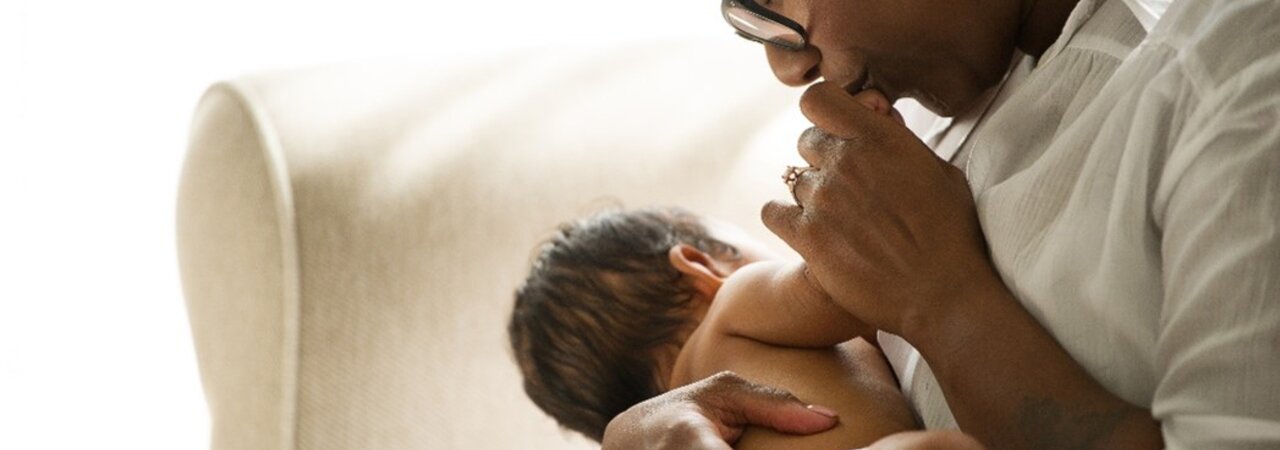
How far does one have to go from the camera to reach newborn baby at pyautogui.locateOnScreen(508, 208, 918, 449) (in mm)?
1632

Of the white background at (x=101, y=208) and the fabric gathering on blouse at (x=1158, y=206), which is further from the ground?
the fabric gathering on blouse at (x=1158, y=206)

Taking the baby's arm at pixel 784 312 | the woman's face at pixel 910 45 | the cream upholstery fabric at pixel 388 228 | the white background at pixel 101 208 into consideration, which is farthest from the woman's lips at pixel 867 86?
the white background at pixel 101 208

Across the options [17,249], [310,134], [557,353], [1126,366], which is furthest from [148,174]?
[1126,366]

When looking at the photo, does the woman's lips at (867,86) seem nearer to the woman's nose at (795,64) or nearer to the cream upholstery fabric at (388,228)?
the woman's nose at (795,64)

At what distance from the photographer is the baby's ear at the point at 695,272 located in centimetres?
191

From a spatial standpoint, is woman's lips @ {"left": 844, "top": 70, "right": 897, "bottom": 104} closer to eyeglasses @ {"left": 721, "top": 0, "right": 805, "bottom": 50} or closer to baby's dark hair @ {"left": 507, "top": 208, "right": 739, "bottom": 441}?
eyeglasses @ {"left": 721, "top": 0, "right": 805, "bottom": 50}

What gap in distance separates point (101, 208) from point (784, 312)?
163cm

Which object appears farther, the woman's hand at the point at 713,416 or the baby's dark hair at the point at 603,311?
the baby's dark hair at the point at 603,311

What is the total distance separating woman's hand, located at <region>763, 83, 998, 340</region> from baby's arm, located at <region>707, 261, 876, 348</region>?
15 centimetres

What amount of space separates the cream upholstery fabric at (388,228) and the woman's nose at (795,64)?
2.23 feet

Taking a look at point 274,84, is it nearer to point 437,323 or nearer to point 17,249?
point 437,323

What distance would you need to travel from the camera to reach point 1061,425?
1207mm

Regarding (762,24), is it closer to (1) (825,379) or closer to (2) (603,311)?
(1) (825,379)

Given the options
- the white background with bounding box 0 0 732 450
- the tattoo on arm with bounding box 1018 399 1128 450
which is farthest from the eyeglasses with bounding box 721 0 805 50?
the white background with bounding box 0 0 732 450
